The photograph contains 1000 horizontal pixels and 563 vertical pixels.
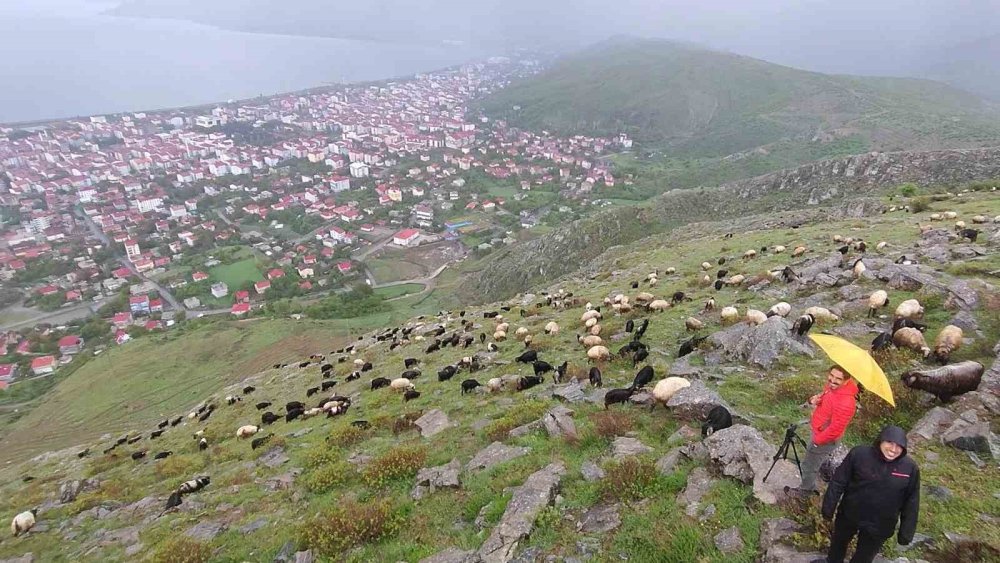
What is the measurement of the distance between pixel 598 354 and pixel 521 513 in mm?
7212

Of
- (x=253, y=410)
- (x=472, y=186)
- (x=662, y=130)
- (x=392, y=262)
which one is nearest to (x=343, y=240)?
(x=392, y=262)

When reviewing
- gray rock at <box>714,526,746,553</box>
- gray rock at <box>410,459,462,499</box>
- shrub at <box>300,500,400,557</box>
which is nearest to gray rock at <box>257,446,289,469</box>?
shrub at <box>300,500,400,557</box>

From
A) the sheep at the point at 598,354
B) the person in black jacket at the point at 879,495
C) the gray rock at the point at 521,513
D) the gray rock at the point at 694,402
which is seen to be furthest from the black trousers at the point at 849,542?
the sheep at the point at 598,354

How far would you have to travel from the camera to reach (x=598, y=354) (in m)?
14.1

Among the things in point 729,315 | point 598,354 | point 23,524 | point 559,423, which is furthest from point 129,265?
point 729,315

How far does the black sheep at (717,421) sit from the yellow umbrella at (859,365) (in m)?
3.20

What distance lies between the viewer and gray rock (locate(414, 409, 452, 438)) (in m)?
12.1

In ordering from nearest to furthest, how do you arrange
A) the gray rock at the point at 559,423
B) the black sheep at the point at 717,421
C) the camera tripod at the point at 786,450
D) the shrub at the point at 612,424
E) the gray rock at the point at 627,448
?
the camera tripod at the point at 786,450 < the black sheep at the point at 717,421 < the gray rock at the point at 627,448 < the shrub at the point at 612,424 < the gray rock at the point at 559,423

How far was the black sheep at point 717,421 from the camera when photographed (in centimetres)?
837

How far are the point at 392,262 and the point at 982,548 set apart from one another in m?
92.3

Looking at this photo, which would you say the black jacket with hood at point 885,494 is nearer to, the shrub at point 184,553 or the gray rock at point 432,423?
the gray rock at point 432,423

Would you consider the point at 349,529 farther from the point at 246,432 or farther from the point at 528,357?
the point at 246,432

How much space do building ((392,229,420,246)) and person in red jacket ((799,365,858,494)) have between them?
9801 cm

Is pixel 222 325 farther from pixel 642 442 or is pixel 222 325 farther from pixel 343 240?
pixel 642 442
